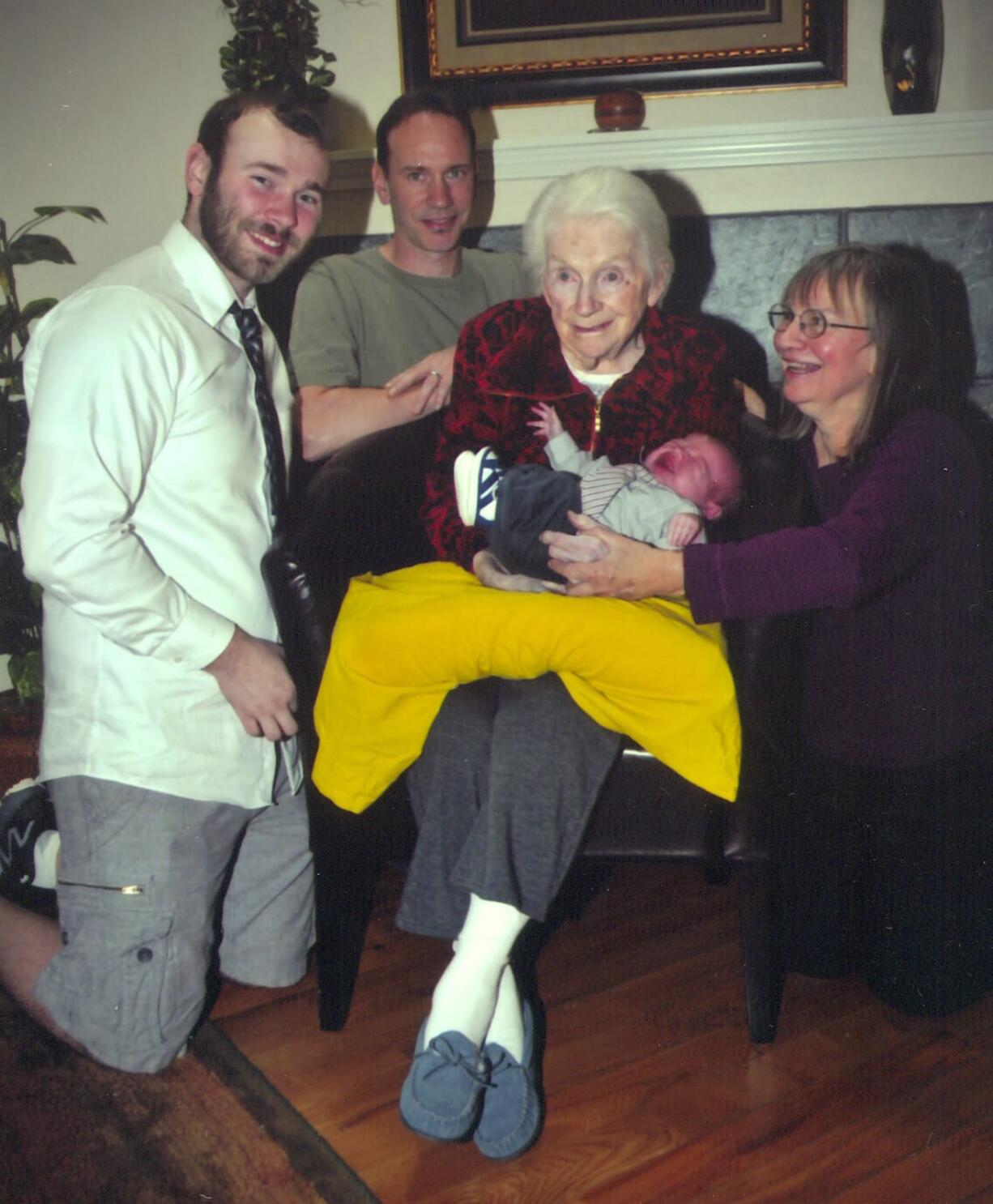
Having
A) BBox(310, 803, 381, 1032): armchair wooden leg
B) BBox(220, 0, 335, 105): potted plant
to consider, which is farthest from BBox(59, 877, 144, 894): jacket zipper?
BBox(220, 0, 335, 105): potted plant

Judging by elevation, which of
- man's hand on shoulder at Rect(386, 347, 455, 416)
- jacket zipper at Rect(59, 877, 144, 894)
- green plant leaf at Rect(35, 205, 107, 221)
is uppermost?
green plant leaf at Rect(35, 205, 107, 221)

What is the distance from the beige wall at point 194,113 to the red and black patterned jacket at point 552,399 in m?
1.03

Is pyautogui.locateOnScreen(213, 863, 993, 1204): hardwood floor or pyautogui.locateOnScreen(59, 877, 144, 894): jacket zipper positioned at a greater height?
pyautogui.locateOnScreen(59, 877, 144, 894): jacket zipper

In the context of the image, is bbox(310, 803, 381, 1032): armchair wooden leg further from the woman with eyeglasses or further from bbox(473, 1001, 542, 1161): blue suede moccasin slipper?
the woman with eyeglasses

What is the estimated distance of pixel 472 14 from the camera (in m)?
2.89

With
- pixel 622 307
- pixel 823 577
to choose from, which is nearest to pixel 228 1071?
pixel 823 577

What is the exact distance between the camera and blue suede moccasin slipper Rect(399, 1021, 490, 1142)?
4.90 ft

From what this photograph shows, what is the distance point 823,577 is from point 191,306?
1.01m

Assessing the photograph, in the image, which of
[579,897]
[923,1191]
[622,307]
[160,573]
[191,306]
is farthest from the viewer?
[579,897]

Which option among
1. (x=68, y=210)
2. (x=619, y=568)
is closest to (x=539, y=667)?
(x=619, y=568)

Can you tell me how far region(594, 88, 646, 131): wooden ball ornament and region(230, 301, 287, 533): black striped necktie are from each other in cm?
135

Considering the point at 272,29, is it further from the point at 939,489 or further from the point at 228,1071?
the point at 228,1071

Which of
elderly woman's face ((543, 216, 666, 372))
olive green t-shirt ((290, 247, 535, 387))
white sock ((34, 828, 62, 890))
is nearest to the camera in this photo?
elderly woman's face ((543, 216, 666, 372))

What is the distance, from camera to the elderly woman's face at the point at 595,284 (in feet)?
6.11
